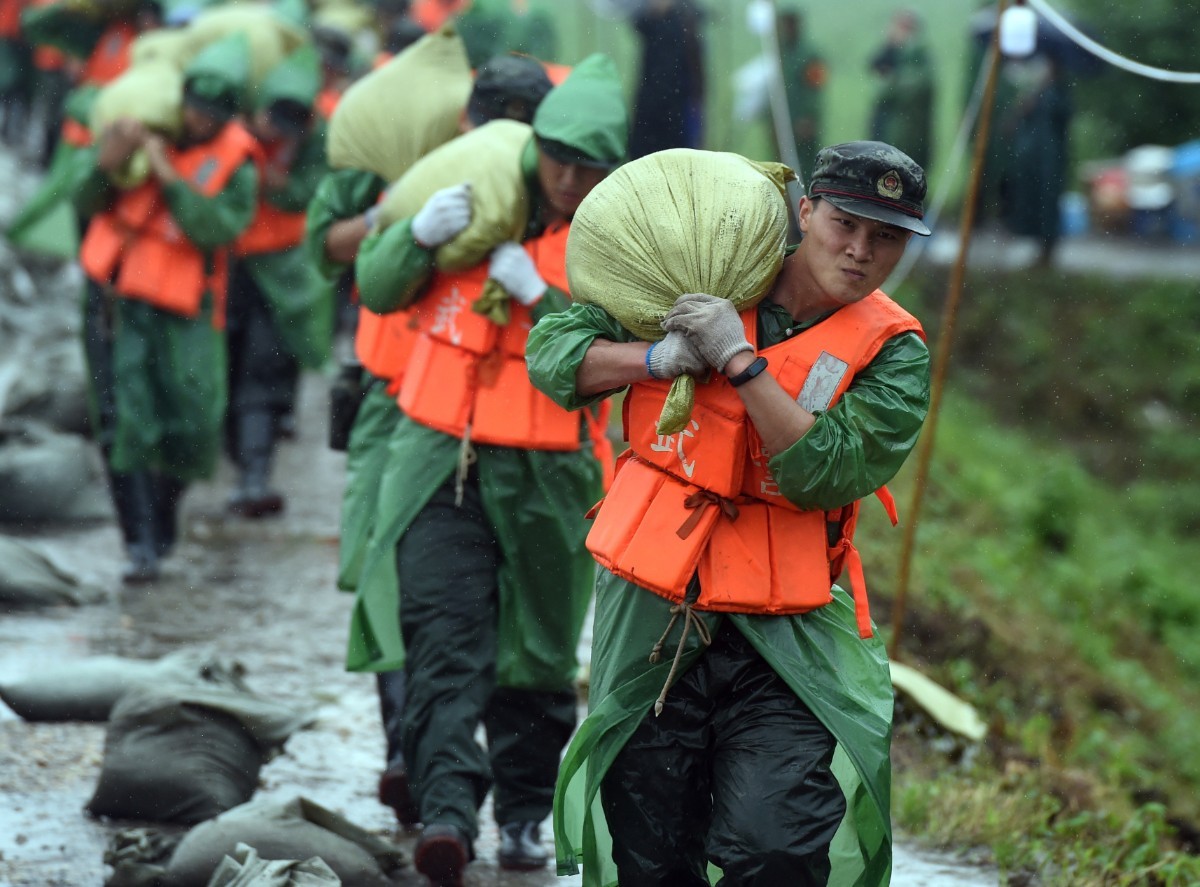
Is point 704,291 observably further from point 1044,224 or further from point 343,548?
point 1044,224

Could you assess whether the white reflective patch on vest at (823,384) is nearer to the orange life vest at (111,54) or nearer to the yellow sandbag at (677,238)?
the yellow sandbag at (677,238)

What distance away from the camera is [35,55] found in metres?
16.3

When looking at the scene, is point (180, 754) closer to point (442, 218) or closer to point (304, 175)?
point (442, 218)

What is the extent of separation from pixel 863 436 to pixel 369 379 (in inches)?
90.4

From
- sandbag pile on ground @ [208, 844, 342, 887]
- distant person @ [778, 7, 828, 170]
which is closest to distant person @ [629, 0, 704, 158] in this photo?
distant person @ [778, 7, 828, 170]

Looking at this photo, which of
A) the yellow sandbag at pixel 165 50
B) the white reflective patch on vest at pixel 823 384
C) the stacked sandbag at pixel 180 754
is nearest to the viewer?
the white reflective patch on vest at pixel 823 384

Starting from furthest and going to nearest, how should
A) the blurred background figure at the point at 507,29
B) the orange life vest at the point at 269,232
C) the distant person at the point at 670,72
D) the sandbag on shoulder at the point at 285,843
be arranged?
the distant person at the point at 670,72 < the orange life vest at the point at 269,232 < the blurred background figure at the point at 507,29 < the sandbag on shoulder at the point at 285,843

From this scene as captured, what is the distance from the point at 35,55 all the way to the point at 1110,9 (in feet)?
36.2

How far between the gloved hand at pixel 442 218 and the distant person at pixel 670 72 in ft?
21.4

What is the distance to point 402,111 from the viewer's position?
537cm

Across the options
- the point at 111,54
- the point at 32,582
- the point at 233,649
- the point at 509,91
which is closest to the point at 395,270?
the point at 509,91

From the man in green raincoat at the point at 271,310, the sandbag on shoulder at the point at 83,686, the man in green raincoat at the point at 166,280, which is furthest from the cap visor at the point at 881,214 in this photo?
the man in green raincoat at the point at 271,310

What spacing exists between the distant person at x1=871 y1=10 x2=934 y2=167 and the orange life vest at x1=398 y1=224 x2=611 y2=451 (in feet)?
35.3

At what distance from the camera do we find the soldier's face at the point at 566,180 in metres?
4.64
